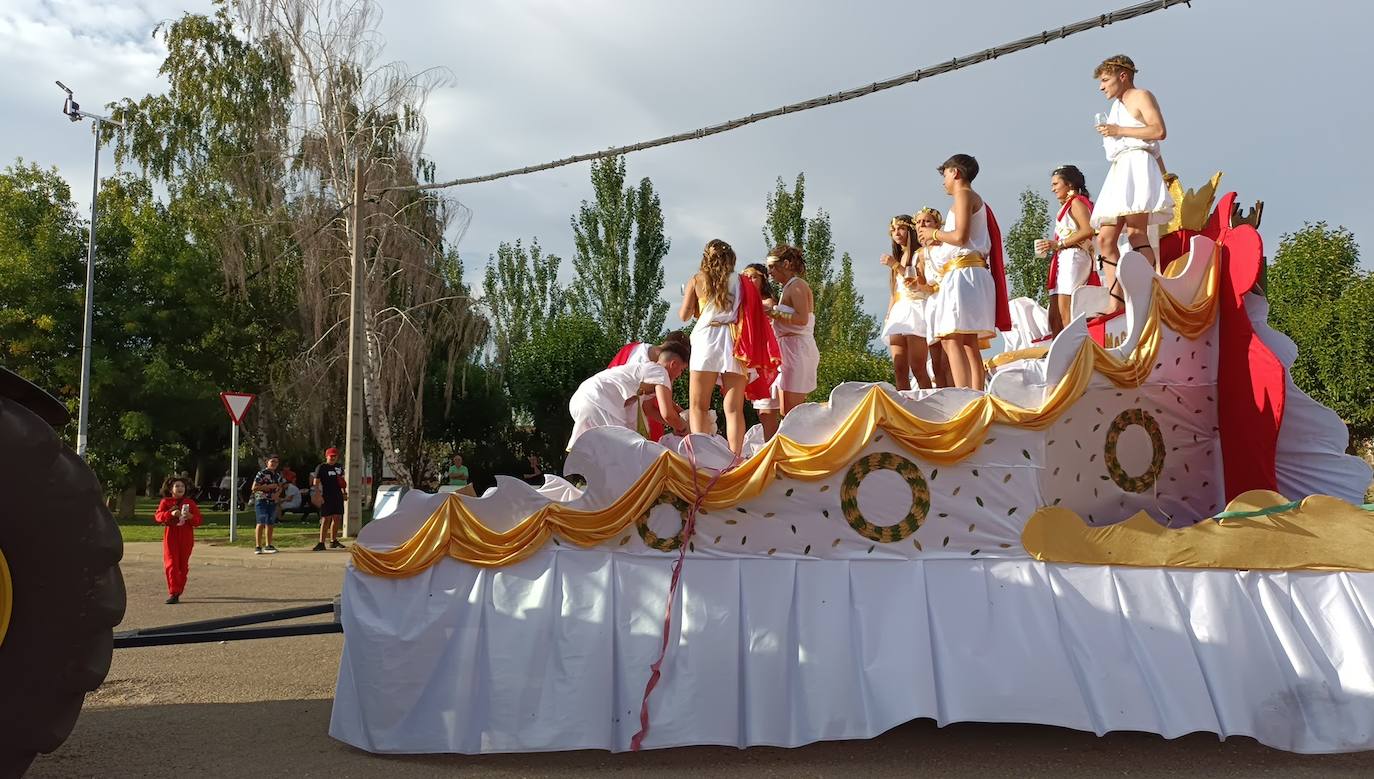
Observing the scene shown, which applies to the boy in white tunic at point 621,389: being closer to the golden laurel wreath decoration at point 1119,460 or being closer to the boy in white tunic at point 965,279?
the boy in white tunic at point 965,279

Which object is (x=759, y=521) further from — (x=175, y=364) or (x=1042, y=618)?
(x=175, y=364)

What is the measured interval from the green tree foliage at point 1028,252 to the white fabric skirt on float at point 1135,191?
1160 centimetres

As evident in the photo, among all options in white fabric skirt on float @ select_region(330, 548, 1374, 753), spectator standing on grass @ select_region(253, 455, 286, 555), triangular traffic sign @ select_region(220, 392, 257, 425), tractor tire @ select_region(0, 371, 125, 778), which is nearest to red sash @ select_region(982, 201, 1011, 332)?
white fabric skirt on float @ select_region(330, 548, 1374, 753)

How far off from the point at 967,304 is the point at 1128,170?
1218mm

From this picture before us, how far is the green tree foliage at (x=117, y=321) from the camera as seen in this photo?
20688 millimetres

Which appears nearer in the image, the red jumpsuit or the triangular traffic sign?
the red jumpsuit

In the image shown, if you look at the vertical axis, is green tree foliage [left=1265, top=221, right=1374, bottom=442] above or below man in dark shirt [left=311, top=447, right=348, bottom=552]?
above

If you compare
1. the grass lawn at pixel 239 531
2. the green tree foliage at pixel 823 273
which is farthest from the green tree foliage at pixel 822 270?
the grass lawn at pixel 239 531

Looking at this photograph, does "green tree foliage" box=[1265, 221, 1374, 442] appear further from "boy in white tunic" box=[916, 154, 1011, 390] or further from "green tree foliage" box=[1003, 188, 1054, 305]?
"boy in white tunic" box=[916, 154, 1011, 390]

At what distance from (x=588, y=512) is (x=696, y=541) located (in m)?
0.53

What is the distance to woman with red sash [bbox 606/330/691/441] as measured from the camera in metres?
6.51

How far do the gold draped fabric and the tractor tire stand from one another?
1.53 metres

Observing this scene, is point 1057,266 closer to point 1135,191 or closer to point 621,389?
point 1135,191

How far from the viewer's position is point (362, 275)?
49.5 ft
